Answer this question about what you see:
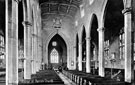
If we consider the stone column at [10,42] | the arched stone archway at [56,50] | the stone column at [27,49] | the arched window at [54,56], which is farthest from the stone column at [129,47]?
the arched window at [54,56]

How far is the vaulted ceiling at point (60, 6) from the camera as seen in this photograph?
2562cm

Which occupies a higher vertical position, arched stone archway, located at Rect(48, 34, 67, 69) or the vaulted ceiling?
the vaulted ceiling

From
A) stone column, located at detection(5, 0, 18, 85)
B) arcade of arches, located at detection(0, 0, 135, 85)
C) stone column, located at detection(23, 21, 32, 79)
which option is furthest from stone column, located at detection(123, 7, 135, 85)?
stone column, located at detection(23, 21, 32, 79)

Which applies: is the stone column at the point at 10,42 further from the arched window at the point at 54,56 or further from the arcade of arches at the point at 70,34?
the arched window at the point at 54,56

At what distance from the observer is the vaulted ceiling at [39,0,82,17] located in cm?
2562

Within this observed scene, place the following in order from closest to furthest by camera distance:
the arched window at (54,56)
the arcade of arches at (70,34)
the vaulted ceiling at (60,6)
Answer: the arcade of arches at (70,34), the vaulted ceiling at (60,6), the arched window at (54,56)

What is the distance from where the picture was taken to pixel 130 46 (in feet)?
35.9

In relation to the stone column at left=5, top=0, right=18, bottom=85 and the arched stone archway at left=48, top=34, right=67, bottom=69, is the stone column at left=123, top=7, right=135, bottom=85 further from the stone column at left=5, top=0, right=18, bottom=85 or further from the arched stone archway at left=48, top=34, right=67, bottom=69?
the arched stone archway at left=48, top=34, right=67, bottom=69

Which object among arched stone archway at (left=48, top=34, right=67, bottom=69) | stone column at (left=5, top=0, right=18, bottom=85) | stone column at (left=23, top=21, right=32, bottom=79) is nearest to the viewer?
stone column at (left=5, top=0, right=18, bottom=85)

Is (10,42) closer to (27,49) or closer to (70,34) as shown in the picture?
(27,49)

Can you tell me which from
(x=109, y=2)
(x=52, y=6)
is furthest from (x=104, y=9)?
(x=52, y=6)

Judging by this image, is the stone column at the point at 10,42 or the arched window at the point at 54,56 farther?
the arched window at the point at 54,56

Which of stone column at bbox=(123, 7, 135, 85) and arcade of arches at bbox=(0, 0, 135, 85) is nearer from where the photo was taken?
arcade of arches at bbox=(0, 0, 135, 85)

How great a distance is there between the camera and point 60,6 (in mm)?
28109
